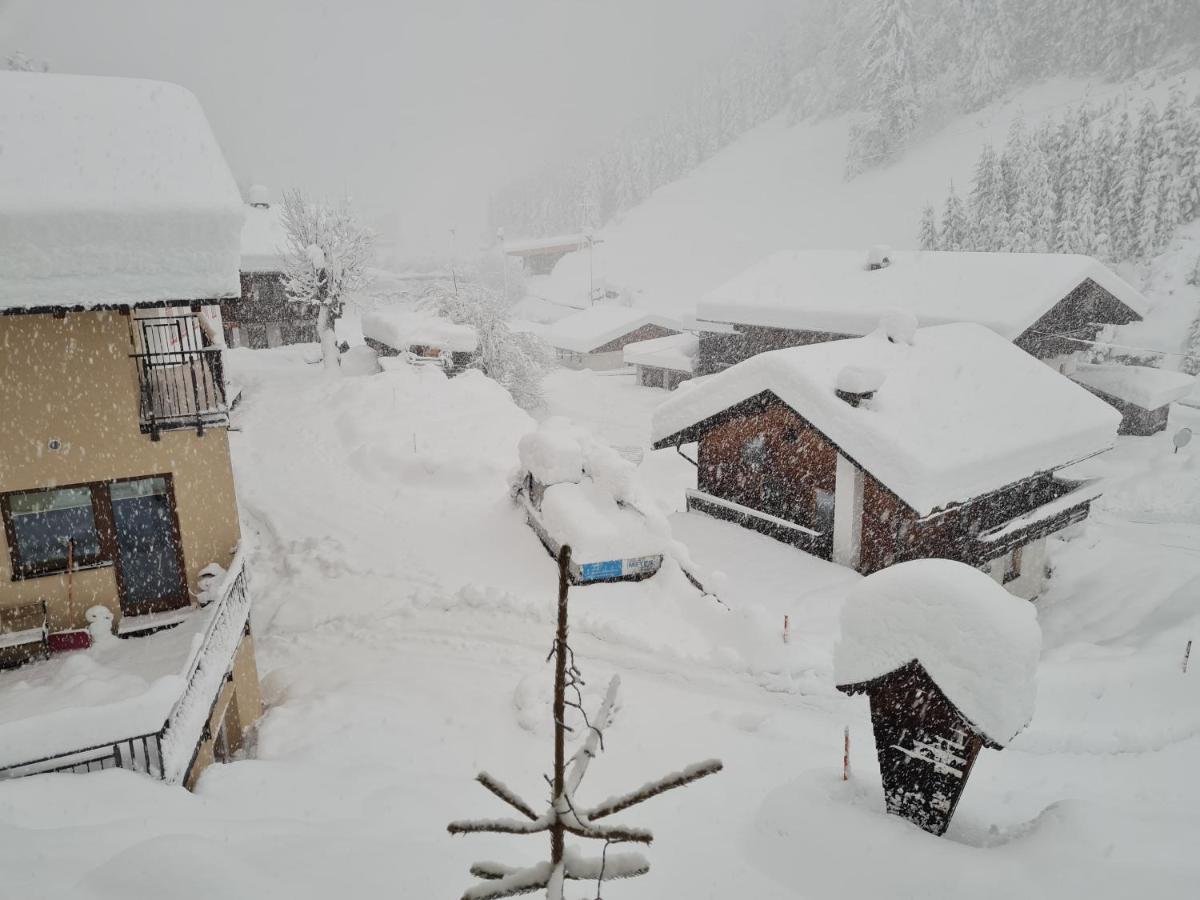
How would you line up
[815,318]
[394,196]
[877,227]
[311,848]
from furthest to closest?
1. [394,196]
2. [877,227]
3. [815,318]
4. [311,848]

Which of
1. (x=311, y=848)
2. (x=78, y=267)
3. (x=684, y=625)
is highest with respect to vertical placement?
(x=78, y=267)

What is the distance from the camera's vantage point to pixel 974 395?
17656 millimetres

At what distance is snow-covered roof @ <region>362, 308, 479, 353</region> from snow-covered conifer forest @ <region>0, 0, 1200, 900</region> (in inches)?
14.0

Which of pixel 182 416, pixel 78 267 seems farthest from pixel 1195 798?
pixel 78 267

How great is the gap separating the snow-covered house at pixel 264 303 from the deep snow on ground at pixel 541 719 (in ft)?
41.3

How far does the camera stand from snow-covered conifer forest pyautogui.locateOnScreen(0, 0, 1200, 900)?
5.77 m

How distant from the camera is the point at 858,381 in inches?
608

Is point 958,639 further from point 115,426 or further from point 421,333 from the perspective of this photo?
point 421,333

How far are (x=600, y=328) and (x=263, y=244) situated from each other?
2395 centimetres

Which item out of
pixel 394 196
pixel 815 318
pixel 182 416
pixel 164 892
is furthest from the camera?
pixel 394 196

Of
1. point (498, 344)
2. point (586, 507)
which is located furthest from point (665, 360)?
point (586, 507)

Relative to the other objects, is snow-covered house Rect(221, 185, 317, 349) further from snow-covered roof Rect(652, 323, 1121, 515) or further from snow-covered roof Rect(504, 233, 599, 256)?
snow-covered roof Rect(504, 233, 599, 256)

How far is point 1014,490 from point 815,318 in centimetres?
1452

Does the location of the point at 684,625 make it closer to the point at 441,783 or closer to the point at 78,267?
the point at 441,783
